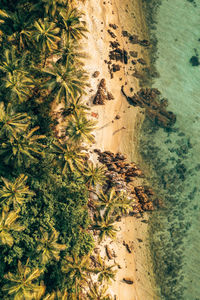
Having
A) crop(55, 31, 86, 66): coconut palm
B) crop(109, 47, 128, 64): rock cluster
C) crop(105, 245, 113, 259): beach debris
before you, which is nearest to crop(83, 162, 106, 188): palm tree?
crop(105, 245, 113, 259): beach debris

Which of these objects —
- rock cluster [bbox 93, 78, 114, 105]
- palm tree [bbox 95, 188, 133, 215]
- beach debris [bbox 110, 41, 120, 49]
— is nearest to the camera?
palm tree [bbox 95, 188, 133, 215]

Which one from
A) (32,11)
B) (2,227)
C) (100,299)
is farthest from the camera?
(100,299)

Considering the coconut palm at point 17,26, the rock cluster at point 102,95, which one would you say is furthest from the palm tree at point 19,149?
the rock cluster at point 102,95

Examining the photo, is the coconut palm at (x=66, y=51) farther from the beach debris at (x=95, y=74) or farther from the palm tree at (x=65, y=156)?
the palm tree at (x=65, y=156)

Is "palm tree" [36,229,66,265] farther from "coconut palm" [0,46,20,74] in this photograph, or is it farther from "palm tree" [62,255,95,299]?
"coconut palm" [0,46,20,74]

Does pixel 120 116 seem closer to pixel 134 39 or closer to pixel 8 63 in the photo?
pixel 134 39

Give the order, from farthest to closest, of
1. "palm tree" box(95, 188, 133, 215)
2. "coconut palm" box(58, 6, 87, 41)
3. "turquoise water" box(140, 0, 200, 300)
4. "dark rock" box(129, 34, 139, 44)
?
1. "dark rock" box(129, 34, 139, 44)
2. "turquoise water" box(140, 0, 200, 300)
3. "palm tree" box(95, 188, 133, 215)
4. "coconut palm" box(58, 6, 87, 41)

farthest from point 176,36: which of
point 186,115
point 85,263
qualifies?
point 85,263

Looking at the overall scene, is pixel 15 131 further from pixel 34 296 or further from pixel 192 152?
pixel 192 152
